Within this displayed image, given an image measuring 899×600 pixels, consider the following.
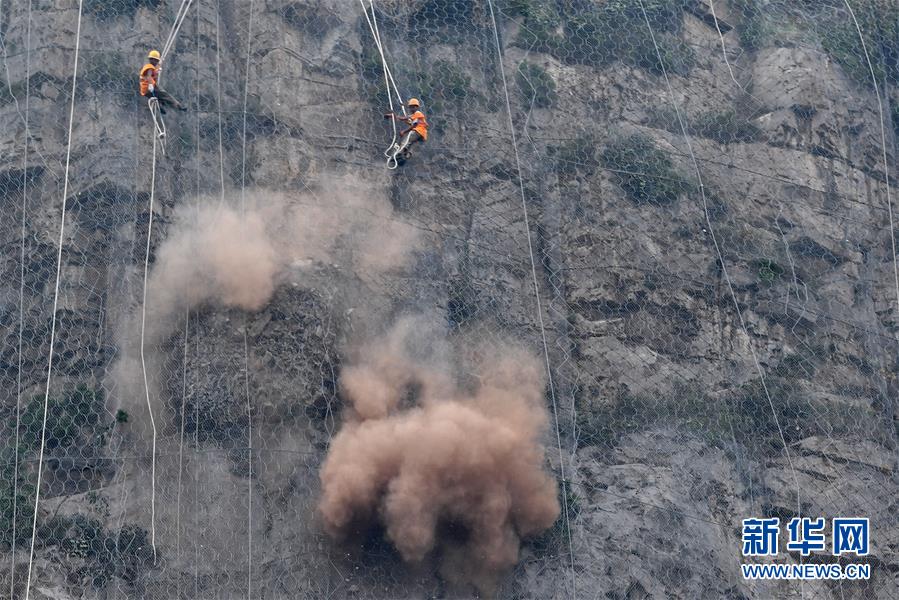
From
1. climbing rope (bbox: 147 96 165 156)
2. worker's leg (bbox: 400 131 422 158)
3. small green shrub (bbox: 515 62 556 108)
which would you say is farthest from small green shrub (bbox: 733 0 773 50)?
climbing rope (bbox: 147 96 165 156)

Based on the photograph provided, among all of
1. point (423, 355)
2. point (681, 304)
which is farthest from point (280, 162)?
point (681, 304)

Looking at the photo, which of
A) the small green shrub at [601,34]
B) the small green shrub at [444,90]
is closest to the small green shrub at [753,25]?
the small green shrub at [601,34]

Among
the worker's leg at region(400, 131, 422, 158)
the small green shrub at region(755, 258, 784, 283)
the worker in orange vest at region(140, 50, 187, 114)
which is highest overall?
the worker in orange vest at region(140, 50, 187, 114)

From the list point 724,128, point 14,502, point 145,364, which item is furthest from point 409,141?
point 14,502

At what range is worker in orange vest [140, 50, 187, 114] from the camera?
1459 centimetres

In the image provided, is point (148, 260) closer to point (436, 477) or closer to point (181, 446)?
point (181, 446)

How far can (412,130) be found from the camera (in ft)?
49.7

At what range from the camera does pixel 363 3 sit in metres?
17.0

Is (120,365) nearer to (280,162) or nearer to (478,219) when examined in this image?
(280,162)

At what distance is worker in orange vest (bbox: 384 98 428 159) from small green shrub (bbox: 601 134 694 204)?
2771 mm

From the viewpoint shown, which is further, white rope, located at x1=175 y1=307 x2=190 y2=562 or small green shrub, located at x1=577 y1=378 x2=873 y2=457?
small green shrub, located at x1=577 y1=378 x2=873 y2=457

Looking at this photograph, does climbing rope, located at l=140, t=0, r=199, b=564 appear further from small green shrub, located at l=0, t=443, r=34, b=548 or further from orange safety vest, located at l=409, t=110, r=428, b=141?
orange safety vest, located at l=409, t=110, r=428, b=141

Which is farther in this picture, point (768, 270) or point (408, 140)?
point (768, 270)

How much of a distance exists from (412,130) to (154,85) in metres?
3.15
